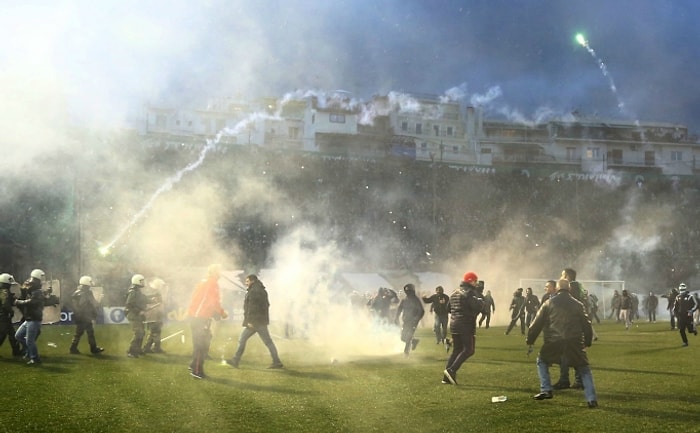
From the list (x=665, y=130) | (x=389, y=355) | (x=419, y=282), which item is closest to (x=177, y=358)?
(x=389, y=355)

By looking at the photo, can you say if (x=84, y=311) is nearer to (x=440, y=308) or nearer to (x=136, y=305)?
(x=136, y=305)

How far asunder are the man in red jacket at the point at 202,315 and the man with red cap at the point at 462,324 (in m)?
4.12

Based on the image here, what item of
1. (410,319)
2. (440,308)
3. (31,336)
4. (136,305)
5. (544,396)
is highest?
(136,305)

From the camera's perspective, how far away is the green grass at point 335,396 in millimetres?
8039

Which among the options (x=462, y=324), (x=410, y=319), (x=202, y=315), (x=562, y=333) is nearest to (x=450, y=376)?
(x=462, y=324)

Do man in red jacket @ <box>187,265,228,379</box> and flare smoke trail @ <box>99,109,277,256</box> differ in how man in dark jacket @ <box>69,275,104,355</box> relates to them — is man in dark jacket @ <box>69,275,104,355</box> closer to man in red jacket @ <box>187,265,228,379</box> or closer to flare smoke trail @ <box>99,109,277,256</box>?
man in red jacket @ <box>187,265,228,379</box>

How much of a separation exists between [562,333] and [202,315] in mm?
6326

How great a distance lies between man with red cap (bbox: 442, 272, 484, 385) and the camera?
11523 mm

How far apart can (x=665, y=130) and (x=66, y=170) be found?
229ft

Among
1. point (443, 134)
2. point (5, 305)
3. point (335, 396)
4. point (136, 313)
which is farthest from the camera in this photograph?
point (443, 134)

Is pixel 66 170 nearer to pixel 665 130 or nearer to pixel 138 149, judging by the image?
pixel 138 149

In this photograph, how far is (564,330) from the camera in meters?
9.45

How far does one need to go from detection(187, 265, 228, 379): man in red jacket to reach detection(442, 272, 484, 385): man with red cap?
4124mm

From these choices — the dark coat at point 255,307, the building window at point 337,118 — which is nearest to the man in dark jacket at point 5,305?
the dark coat at point 255,307
